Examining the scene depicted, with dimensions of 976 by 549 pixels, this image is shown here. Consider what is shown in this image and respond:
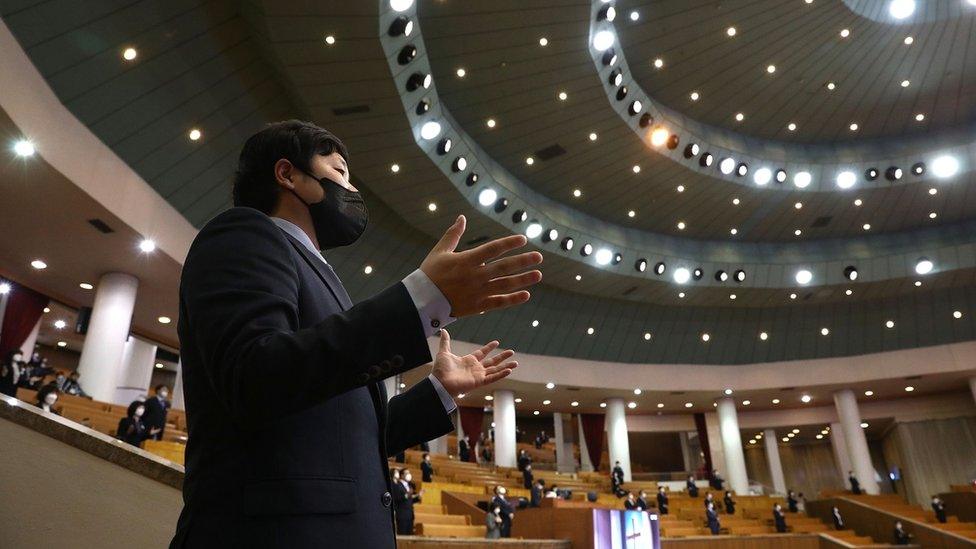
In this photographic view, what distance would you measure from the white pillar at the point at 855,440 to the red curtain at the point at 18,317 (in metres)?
26.0

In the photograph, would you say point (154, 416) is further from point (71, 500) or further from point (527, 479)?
point (527, 479)

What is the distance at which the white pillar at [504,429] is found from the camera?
73.1 ft

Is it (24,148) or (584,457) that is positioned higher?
(24,148)

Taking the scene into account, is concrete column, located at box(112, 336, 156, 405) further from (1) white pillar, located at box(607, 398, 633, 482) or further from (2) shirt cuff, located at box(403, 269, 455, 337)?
(2) shirt cuff, located at box(403, 269, 455, 337)

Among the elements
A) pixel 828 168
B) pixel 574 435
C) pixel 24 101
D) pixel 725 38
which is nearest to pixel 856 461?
pixel 828 168

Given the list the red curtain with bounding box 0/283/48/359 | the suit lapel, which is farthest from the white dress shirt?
the red curtain with bounding box 0/283/48/359

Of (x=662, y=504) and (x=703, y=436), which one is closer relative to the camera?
(x=662, y=504)

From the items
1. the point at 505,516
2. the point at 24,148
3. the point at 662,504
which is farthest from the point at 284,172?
the point at 662,504

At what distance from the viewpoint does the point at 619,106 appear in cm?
1538

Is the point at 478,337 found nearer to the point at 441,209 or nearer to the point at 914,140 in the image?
the point at 441,209

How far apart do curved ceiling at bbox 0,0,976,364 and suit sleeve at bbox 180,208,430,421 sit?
947cm

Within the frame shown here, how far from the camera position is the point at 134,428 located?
8922mm

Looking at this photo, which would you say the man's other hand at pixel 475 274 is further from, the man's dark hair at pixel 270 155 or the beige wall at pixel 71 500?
the beige wall at pixel 71 500

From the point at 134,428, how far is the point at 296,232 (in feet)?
30.3
